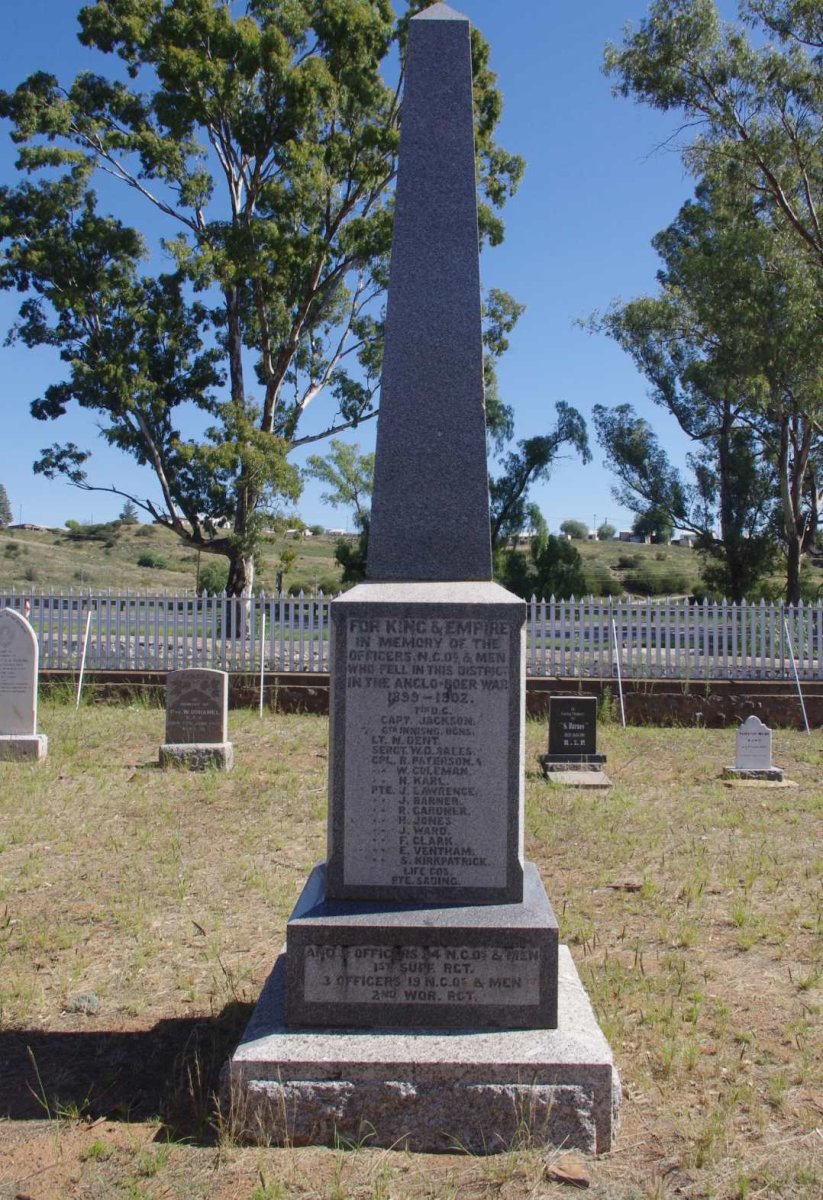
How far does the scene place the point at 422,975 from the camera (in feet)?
11.7

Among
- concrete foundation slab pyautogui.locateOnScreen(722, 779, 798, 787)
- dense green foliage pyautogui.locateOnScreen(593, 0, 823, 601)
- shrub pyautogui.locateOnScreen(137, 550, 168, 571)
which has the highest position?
dense green foliage pyautogui.locateOnScreen(593, 0, 823, 601)

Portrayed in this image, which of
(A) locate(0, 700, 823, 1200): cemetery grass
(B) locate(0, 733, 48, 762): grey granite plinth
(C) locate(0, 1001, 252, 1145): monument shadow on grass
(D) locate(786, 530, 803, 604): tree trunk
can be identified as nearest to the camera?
(A) locate(0, 700, 823, 1200): cemetery grass

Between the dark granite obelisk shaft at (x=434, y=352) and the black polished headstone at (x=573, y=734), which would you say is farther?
the black polished headstone at (x=573, y=734)

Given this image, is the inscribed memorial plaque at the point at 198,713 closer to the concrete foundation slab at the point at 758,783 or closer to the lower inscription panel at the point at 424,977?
the concrete foundation slab at the point at 758,783

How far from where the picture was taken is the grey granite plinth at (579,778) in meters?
9.58

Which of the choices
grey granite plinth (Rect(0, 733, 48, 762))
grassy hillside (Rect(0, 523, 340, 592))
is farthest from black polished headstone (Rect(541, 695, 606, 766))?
grassy hillside (Rect(0, 523, 340, 592))

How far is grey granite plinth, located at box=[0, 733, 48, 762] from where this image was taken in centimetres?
1030

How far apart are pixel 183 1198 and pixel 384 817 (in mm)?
1371

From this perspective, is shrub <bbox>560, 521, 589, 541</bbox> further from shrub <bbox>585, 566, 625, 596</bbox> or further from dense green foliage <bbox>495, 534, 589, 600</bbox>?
dense green foliage <bbox>495, 534, 589, 600</bbox>

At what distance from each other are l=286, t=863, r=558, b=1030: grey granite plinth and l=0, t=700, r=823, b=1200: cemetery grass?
0.43 metres

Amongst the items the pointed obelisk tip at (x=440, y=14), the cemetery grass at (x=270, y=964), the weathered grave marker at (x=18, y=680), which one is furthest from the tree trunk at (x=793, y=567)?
the pointed obelisk tip at (x=440, y=14)

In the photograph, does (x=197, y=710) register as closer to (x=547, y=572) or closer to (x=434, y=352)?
(x=434, y=352)

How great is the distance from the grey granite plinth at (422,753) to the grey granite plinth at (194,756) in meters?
6.60

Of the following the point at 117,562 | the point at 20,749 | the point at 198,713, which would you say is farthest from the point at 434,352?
the point at 117,562
